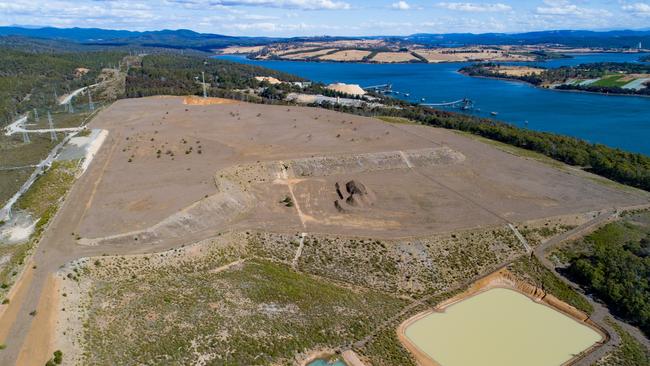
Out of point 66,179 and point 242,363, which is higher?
point 66,179

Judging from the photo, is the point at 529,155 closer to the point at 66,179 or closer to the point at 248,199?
the point at 248,199

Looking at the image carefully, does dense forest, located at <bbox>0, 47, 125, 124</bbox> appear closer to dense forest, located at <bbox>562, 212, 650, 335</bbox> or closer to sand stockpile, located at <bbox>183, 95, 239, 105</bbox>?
sand stockpile, located at <bbox>183, 95, 239, 105</bbox>

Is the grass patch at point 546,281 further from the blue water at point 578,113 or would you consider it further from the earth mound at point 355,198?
the blue water at point 578,113

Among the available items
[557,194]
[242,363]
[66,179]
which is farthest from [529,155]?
[66,179]

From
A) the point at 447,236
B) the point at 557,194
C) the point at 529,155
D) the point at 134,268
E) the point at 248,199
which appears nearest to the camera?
the point at 134,268

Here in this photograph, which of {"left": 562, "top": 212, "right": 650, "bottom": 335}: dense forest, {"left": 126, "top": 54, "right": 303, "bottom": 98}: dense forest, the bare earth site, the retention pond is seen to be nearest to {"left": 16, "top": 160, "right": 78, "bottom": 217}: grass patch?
the bare earth site

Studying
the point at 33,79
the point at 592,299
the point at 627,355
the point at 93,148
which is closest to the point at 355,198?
the point at 592,299

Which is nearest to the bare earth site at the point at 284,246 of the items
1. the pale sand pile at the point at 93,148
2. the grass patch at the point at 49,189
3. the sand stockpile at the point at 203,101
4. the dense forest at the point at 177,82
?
the pale sand pile at the point at 93,148
